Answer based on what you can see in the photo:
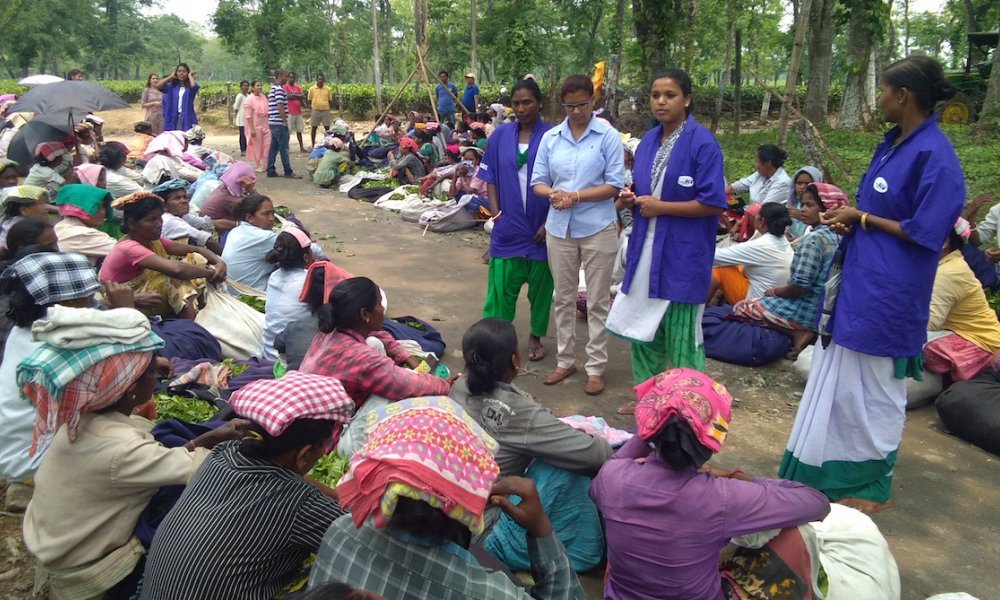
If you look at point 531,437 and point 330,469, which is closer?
point 531,437

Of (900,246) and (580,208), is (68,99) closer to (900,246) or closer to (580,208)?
(580,208)

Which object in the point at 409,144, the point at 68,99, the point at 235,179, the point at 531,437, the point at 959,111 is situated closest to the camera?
the point at 531,437

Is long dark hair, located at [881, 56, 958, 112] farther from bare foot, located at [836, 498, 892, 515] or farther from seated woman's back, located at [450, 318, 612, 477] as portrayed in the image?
seated woman's back, located at [450, 318, 612, 477]

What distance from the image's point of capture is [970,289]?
439cm

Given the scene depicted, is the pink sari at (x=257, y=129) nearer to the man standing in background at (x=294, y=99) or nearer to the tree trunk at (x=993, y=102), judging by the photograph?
the man standing in background at (x=294, y=99)

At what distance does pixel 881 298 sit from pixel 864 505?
1.03m

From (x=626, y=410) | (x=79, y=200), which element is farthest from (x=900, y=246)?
(x=79, y=200)

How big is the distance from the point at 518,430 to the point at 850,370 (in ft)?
5.46

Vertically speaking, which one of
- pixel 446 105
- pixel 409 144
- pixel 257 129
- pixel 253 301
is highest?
pixel 446 105

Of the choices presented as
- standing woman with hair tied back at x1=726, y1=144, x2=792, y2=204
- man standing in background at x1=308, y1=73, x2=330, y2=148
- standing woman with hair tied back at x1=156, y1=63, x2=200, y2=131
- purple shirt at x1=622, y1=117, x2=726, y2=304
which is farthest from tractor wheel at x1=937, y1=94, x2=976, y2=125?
standing woman with hair tied back at x1=156, y1=63, x2=200, y2=131

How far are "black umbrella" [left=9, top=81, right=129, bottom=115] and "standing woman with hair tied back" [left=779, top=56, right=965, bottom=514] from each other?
9088 millimetres

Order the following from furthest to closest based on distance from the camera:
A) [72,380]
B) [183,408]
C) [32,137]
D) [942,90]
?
[32,137] → [183,408] → [942,90] → [72,380]

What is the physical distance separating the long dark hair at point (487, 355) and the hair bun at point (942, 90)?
206cm

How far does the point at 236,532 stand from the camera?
1.94m
